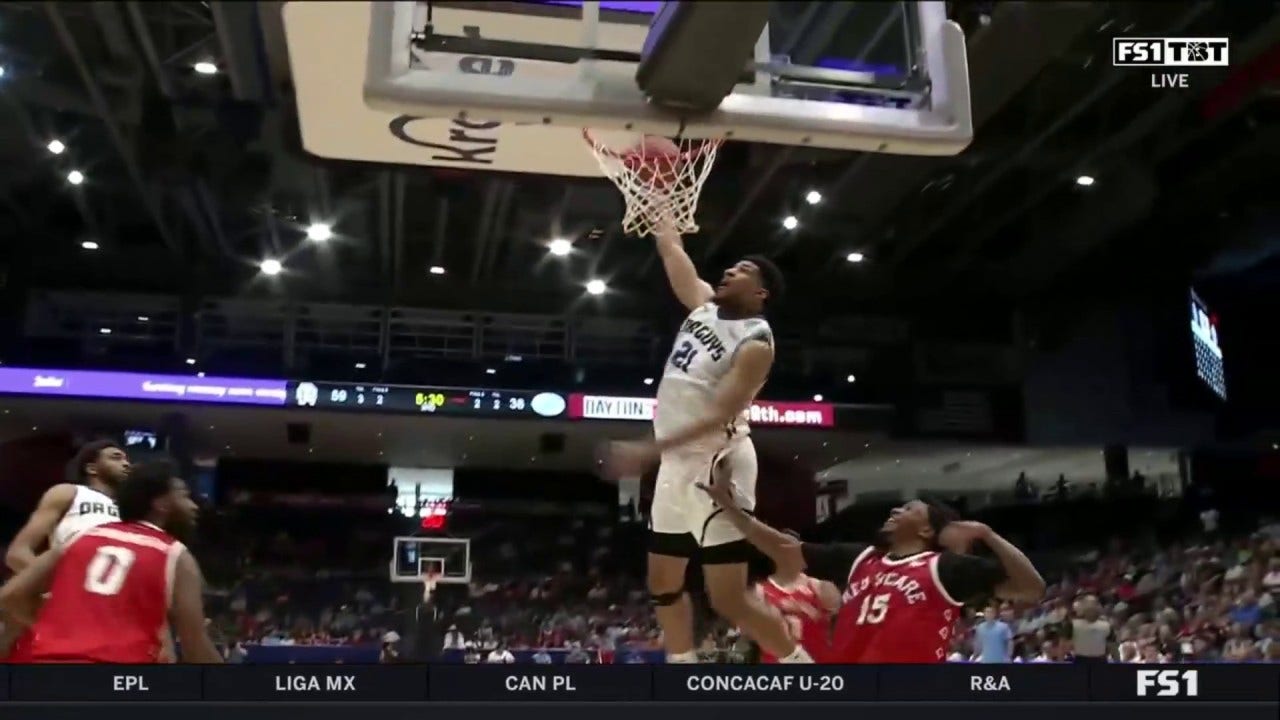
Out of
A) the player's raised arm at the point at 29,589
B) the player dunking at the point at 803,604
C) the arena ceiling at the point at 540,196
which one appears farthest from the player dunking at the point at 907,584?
the player's raised arm at the point at 29,589

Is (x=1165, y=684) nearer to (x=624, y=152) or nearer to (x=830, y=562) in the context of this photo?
(x=830, y=562)

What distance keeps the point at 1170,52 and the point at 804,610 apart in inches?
91.6

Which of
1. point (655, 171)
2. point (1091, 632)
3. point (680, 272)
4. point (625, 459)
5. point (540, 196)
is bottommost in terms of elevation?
point (1091, 632)

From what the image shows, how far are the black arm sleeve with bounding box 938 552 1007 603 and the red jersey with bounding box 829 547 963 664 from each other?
0.06ft

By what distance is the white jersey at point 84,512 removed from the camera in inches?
131

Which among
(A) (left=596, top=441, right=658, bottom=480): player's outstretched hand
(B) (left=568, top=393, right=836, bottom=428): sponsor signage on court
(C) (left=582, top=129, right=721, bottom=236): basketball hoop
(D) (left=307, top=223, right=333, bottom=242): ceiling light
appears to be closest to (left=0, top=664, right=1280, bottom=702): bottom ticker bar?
(A) (left=596, top=441, right=658, bottom=480): player's outstretched hand

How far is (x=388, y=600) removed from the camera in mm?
4555

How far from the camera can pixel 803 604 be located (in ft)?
11.7

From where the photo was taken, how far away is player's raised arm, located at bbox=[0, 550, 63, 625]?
2.91m

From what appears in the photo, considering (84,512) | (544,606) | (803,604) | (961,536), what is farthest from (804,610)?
(84,512)

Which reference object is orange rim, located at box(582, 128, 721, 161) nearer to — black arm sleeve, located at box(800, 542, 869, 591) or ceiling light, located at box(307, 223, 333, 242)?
black arm sleeve, located at box(800, 542, 869, 591)

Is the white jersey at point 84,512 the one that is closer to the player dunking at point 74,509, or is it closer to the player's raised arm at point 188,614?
the player dunking at point 74,509

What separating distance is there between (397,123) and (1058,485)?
348cm

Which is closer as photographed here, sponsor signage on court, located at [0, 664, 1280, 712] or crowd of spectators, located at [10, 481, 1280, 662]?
sponsor signage on court, located at [0, 664, 1280, 712]
